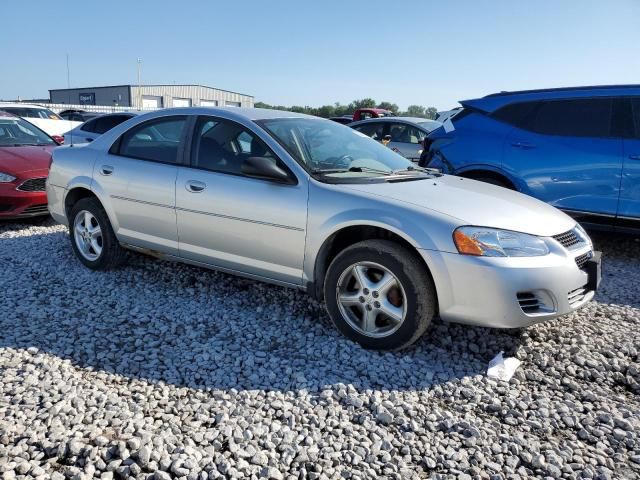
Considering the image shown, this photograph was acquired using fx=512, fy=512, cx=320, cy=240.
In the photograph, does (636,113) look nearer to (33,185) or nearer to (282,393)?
(282,393)

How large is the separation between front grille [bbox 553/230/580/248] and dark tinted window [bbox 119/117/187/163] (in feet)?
9.53

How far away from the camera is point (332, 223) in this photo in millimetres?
3354

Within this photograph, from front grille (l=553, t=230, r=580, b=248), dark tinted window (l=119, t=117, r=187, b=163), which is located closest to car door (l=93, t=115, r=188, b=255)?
dark tinted window (l=119, t=117, r=187, b=163)

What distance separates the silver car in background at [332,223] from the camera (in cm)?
305

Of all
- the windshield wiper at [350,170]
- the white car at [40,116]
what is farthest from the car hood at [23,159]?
the white car at [40,116]

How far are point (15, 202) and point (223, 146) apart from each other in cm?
368

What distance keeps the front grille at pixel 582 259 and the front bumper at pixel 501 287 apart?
186mm

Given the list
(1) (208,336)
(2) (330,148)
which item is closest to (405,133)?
(2) (330,148)

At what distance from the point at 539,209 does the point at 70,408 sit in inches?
125

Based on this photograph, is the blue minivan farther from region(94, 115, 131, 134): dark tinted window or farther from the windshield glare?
region(94, 115, 131, 134): dark tinted window

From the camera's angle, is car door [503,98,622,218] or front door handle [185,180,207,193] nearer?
front door handle [185,180,207,193]

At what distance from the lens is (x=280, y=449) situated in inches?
93.4

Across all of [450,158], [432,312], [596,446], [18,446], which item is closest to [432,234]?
[432,312]

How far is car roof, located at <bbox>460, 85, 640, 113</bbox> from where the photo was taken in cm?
546
